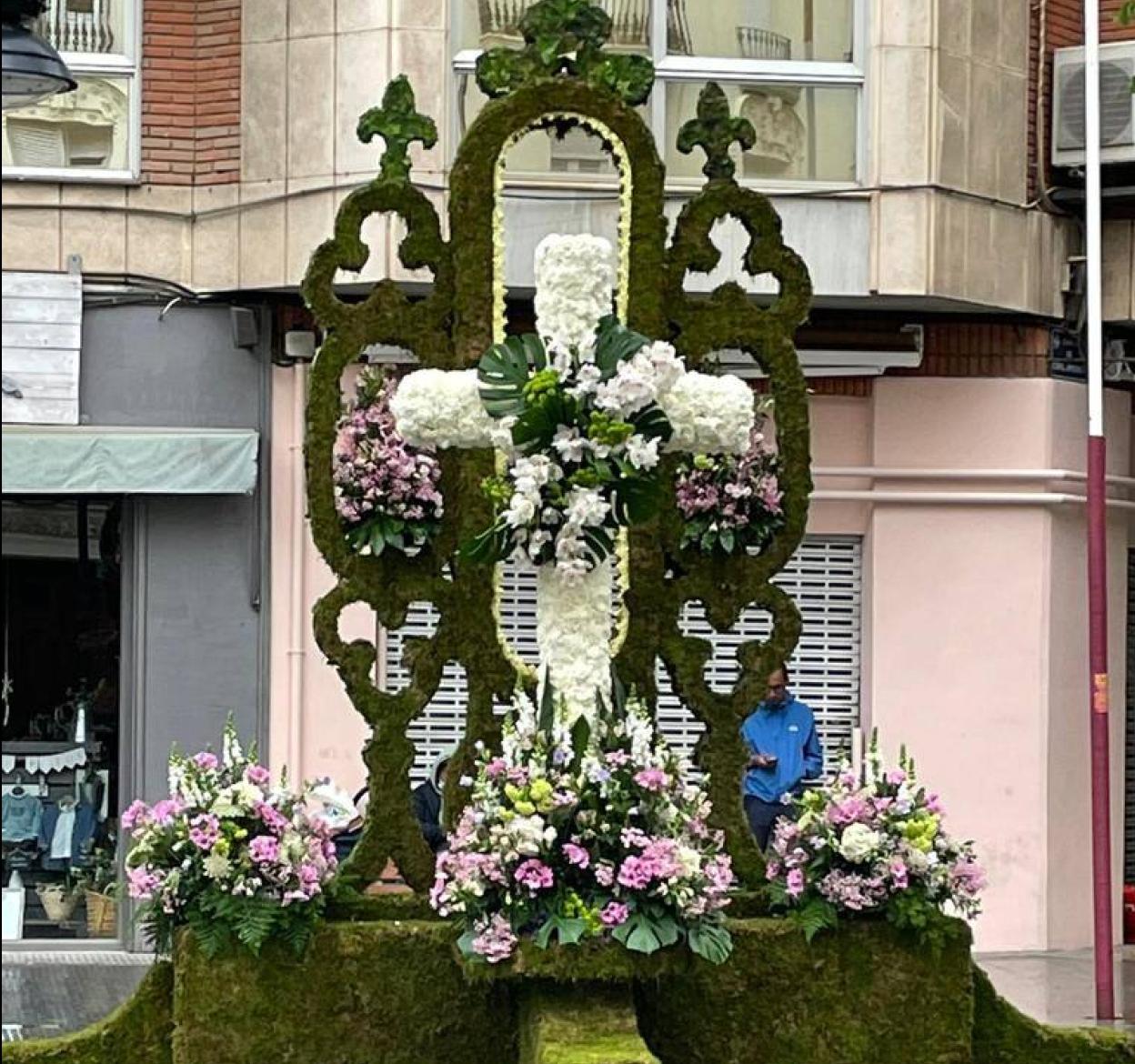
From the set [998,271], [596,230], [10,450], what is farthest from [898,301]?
[10,450]

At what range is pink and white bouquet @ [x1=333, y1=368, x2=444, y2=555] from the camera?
34.4ft

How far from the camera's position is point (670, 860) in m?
9.41

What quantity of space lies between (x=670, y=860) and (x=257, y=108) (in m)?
8.52

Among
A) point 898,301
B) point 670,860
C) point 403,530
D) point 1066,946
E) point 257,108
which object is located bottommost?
point 1066,946

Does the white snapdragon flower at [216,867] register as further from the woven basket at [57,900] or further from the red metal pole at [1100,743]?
the woven basket at [57,900]

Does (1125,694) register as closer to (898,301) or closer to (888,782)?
(898,301)

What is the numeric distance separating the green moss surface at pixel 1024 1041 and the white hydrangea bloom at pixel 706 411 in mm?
2230

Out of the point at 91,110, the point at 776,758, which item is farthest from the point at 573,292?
the point at 91,110

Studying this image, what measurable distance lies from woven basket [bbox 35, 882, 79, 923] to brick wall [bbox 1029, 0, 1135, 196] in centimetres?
715

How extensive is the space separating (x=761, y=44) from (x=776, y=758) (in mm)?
4861

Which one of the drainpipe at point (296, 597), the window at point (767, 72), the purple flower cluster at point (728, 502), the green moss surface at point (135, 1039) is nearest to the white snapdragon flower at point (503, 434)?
Answer: the purple flower cluster at point (728, 502)

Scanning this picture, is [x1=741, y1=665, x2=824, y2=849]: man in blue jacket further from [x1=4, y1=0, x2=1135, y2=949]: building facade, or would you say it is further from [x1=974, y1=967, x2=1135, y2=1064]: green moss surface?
[x1=974, y1=967, x2=1135, y2=1064]: green moss surface

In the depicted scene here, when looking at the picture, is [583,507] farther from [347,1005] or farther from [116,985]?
[116,985]

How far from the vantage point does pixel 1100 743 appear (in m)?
14.6
